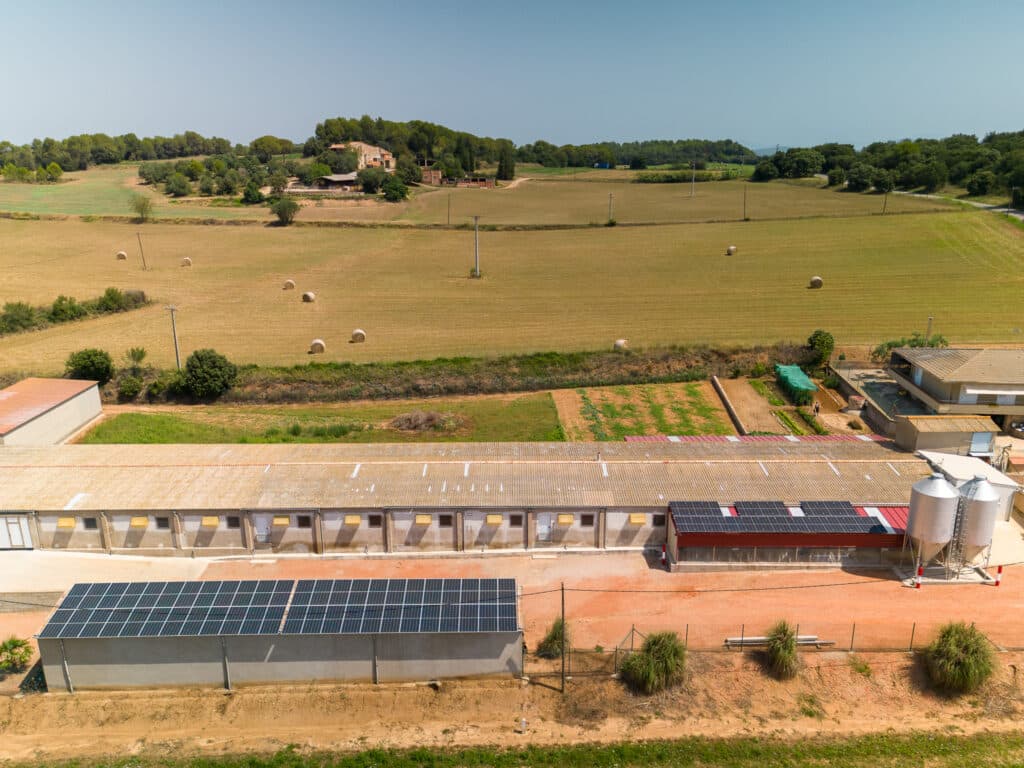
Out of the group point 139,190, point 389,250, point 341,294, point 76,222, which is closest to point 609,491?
point 341,294

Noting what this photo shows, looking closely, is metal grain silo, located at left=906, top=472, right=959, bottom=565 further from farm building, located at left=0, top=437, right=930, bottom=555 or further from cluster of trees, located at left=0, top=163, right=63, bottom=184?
cluster of trees, located at left=0, top=163, right=63, bottom=184

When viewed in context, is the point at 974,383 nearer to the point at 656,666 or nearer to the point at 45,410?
the point at 656,666

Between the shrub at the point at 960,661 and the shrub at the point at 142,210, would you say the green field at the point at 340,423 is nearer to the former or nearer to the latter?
the shrub at the point at 960,661


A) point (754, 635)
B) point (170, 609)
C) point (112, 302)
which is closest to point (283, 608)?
point (170, 609)

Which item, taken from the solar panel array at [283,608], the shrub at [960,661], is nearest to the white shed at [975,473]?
the shrub at [960,661]

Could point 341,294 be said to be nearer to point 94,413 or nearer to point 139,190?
point 94,413
